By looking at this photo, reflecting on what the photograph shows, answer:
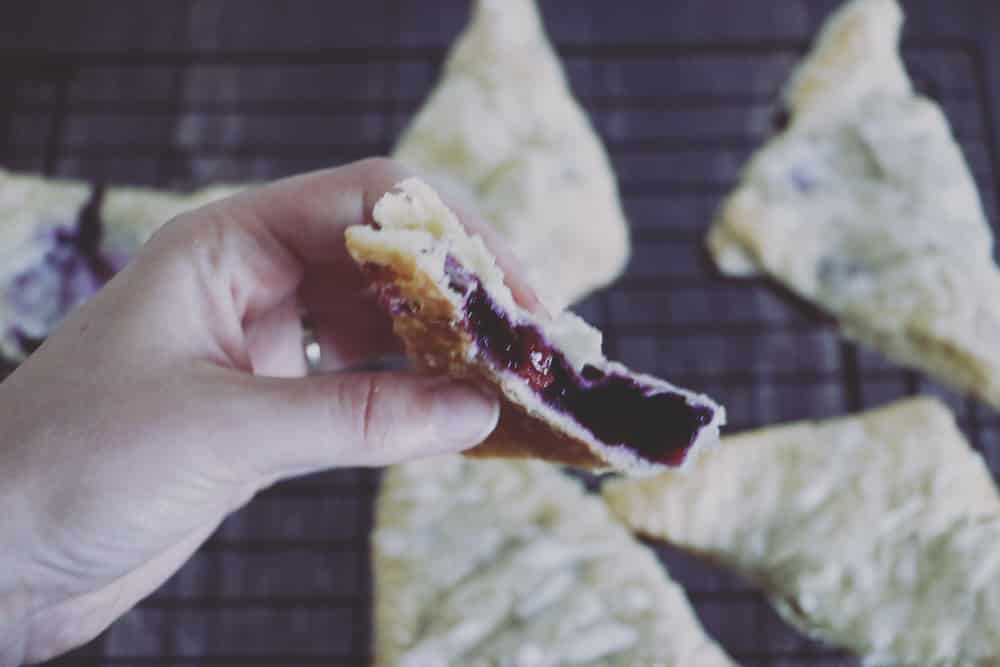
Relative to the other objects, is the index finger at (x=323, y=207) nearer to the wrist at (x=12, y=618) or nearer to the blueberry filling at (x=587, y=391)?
the blueberry filling at (x=587, y=391)

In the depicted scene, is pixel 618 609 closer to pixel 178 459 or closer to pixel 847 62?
pixel 178 459

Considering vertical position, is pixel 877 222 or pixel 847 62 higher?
pixel 847 62

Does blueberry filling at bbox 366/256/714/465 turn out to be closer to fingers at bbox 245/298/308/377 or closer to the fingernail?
the fingernail

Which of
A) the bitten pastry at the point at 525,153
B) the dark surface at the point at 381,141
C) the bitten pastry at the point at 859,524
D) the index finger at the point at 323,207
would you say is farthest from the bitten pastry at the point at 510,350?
the dark surface at the point at 381,141

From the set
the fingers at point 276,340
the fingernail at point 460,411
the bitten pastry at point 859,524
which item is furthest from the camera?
the bitten pastry at point 859,524

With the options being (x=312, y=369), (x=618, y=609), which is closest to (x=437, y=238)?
(x=312, y=369)

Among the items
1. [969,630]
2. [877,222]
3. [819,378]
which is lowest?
[969,630]

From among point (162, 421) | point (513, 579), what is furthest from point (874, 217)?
point (162, 421)

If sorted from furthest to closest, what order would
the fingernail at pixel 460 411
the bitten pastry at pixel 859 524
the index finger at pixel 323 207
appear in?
the bitten pastry at pixel 859 524, the index finger at pixel 323 207, the fingernail at pixel 460 411

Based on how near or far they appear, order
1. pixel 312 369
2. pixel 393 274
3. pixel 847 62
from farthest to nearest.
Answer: pixel 847 62
pixel 312 369
pixel 393 274
